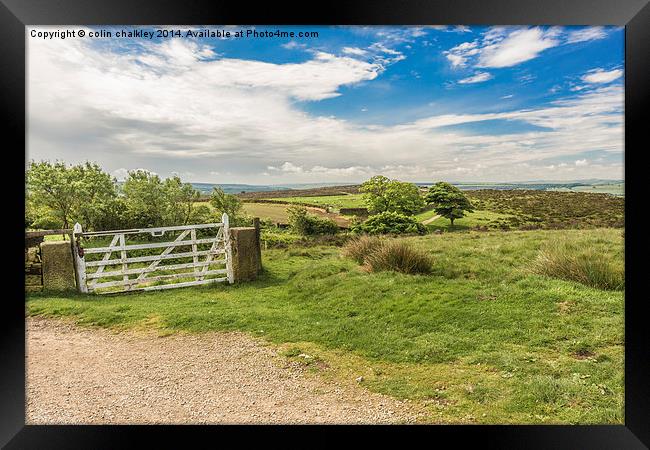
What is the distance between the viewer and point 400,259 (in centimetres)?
425

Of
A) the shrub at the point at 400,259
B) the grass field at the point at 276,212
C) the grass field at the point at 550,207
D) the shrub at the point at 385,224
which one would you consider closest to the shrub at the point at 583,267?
the shrub at the point at 400,259

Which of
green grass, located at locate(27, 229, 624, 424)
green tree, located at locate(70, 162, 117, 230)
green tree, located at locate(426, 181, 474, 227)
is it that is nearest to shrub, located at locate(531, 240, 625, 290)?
green grass, located at locate(27, 229, 624, 424)

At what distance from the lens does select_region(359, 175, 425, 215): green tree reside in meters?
5.62

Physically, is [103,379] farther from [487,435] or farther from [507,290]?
[507,290]

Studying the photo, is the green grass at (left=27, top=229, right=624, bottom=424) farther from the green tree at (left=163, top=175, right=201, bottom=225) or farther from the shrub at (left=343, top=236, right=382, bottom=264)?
the green tree at (left=163, top=175, right=201, bottom=225)

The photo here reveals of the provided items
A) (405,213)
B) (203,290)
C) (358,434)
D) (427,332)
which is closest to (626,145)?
(427,332)

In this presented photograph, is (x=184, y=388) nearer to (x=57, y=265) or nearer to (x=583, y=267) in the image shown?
(x=57, y=265)

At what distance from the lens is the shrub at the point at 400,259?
4172 millimetres

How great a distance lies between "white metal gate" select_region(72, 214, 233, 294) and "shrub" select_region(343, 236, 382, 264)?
1.72 m

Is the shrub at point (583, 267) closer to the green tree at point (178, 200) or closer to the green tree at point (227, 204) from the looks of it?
the green tree at point (227, 204)

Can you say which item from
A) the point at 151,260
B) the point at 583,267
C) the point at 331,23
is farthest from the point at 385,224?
the point at 331,23

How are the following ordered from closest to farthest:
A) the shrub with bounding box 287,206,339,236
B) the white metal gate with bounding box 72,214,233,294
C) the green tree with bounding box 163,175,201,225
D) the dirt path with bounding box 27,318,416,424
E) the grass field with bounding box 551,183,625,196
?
the dirt path with bounding box 27,318,416,424
the grass field with bounding box 551,183,625,196
the white metal gate with bounding box 72,214,233,294
the green tree with bounding box 163,175,201,225
the shrub with bounding box 287,206,339,236

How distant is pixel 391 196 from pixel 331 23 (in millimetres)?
3798

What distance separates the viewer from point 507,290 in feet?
10.9
